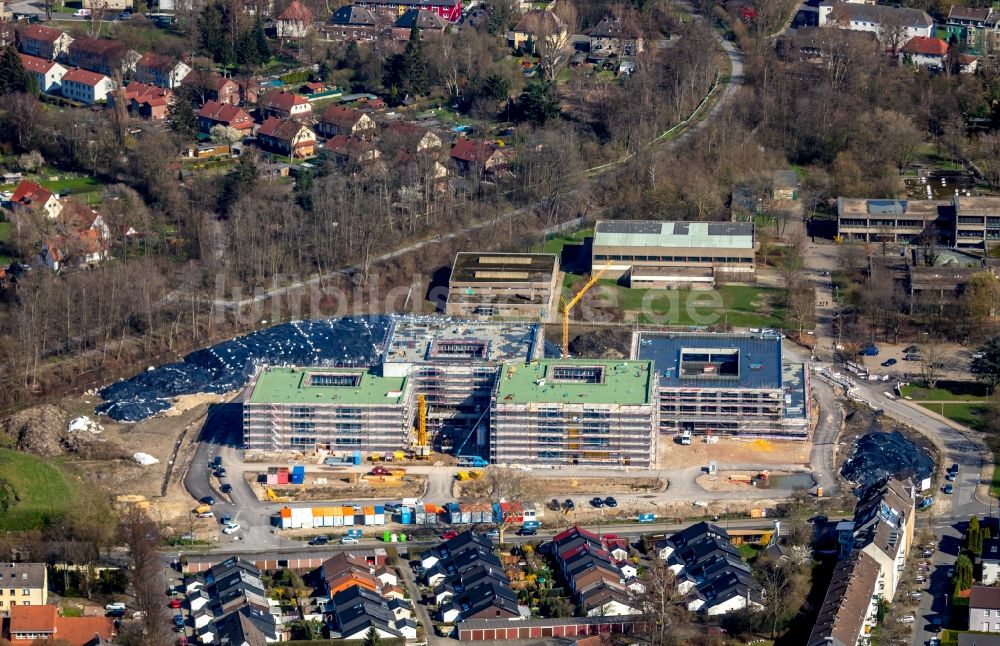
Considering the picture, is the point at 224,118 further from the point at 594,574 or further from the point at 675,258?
the point at 594,574

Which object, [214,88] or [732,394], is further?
[214,88]

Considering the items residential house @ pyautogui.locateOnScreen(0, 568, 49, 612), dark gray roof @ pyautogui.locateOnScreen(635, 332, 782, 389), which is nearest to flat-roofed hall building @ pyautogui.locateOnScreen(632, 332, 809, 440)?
dark gray roof @ pyautogui.locateOnScreen(635, 332, 782, 389)

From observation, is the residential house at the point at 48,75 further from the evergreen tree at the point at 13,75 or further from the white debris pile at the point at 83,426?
the white debris pile at the point at 83,426

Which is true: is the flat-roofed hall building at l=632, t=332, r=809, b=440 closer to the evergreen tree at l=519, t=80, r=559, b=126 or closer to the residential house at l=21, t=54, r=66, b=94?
the evergreen tree at l=519, t=80, r=559, b=126

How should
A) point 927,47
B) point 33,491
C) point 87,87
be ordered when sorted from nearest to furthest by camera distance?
point 33,491 → point 87,87 → point 927,47

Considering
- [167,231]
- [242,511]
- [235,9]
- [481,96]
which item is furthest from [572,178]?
[242,511]

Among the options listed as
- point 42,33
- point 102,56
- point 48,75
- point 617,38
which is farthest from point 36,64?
point 617,38

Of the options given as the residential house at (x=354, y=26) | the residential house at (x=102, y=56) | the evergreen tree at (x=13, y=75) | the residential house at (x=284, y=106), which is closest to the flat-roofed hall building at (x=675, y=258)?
the residential house at (x=284, y=106)
